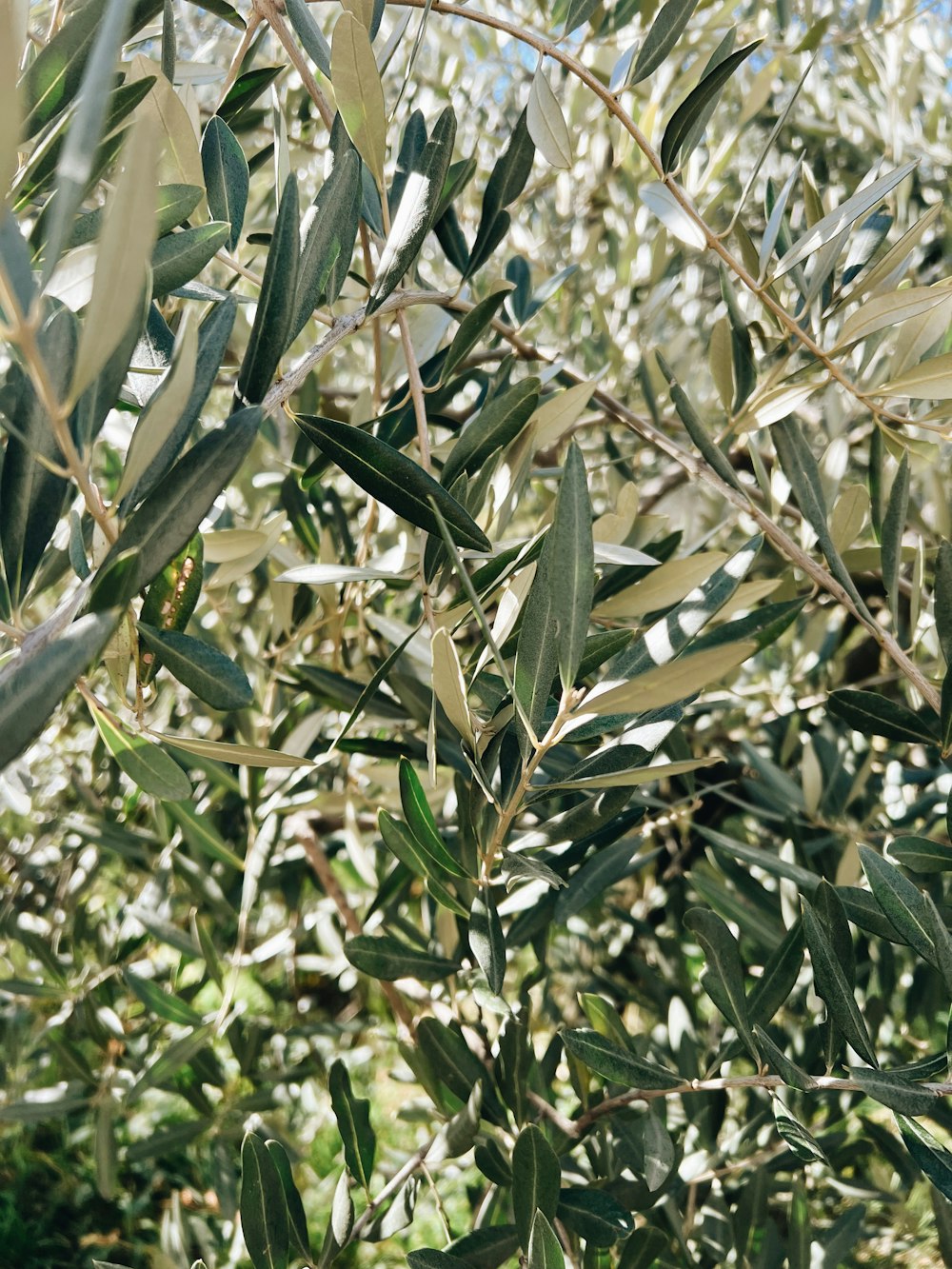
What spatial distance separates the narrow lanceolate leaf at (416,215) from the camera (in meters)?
0.47

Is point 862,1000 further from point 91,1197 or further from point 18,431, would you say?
point 91,1197

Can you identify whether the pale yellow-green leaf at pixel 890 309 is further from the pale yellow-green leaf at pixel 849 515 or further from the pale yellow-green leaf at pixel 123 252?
the pale yellow-green leaf at pixel 123 252

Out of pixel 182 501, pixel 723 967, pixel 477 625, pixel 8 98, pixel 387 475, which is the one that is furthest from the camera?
pixel 477 625

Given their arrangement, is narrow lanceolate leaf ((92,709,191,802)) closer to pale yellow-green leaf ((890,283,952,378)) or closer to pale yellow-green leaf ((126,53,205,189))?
pale yellow-green leaf ((126,53,205,189))

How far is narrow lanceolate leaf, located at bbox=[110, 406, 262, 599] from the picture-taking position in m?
0.34

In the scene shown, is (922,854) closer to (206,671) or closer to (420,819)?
(420,819)

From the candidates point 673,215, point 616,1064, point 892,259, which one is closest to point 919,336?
point 892,259

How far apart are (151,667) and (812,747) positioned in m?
0.68

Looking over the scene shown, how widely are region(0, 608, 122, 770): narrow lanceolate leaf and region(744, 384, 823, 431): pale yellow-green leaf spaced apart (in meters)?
0.50

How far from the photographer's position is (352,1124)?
670mm

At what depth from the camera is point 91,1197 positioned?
227 centimetres

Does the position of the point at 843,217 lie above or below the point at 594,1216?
above

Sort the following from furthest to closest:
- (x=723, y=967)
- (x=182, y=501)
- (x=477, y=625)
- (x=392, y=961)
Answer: (x=477, y=625) → (x=392, y=961) → (x=723, y=967) → (x=182, y=501)

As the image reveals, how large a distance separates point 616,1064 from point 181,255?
502 millimetres
